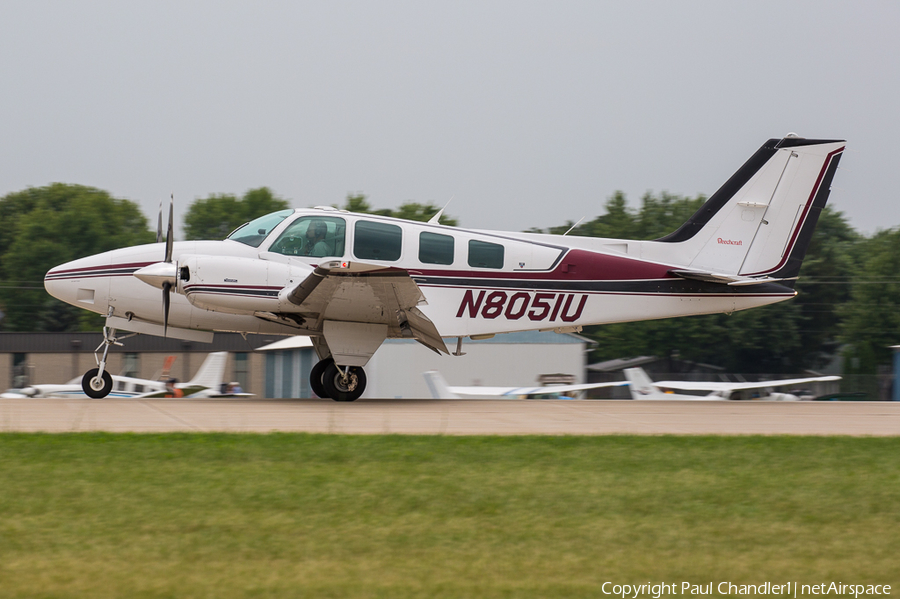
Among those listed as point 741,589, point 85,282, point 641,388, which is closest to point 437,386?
point 641,388

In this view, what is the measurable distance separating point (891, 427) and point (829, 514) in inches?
232

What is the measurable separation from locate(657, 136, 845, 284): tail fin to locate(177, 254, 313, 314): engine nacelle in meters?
6.86

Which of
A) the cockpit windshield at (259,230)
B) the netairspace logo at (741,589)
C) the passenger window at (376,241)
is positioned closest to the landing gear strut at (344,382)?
the passenger window at (376,241)

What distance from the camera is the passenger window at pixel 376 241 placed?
1280 cm

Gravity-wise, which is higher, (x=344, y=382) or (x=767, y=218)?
(x=767, y=218)

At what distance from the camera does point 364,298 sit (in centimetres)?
1201

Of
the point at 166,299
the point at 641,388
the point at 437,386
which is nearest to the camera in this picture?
the point at 166,299

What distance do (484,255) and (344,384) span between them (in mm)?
3056

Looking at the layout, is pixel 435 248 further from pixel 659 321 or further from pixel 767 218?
pixel 659 321

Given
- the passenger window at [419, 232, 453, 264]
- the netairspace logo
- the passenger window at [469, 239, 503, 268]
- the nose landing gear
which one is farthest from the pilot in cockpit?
the netairspace logo

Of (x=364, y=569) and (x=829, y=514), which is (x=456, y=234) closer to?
(x=829, y=514)

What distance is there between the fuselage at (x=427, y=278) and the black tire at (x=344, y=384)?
2.78 ft

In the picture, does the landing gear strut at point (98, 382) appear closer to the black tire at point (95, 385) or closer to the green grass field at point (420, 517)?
the black tire at point (95, 385)

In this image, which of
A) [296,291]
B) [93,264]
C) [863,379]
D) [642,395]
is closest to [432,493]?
[296,291]
